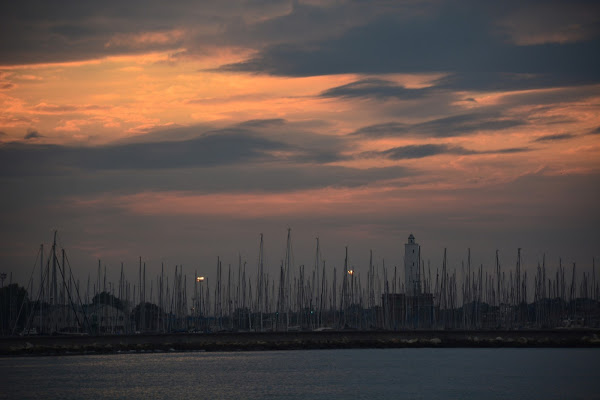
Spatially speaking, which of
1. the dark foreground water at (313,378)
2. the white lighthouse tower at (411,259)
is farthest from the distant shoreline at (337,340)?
the white lighthouse tower at (411,259)

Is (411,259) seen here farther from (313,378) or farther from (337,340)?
(313,378)

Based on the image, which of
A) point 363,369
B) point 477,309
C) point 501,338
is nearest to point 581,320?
point 477,309

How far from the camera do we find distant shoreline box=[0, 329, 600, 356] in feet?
336

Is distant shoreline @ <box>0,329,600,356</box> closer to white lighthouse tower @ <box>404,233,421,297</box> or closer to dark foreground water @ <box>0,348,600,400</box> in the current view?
dark foreground water @ <box>0,348,600,400</box>

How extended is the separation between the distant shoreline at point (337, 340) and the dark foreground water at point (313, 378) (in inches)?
76.7

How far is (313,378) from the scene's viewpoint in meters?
79.5

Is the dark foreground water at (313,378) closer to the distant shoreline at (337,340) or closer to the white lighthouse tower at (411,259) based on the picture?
the distant shoreline at (337,340)

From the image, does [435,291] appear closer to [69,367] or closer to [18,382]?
[69,367]

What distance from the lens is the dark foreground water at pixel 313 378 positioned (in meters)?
65.5

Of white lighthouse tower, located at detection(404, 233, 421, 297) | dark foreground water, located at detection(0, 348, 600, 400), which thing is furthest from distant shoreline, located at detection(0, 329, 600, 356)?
white lighthouse tower, located at detection(404, 233, 421, 297)

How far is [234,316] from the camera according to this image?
145125 millimetres

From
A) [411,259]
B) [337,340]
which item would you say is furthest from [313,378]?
[411,259]

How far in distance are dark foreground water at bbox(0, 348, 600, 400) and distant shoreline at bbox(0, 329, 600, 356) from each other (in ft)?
6.39

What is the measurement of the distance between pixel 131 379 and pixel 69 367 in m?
21.8
